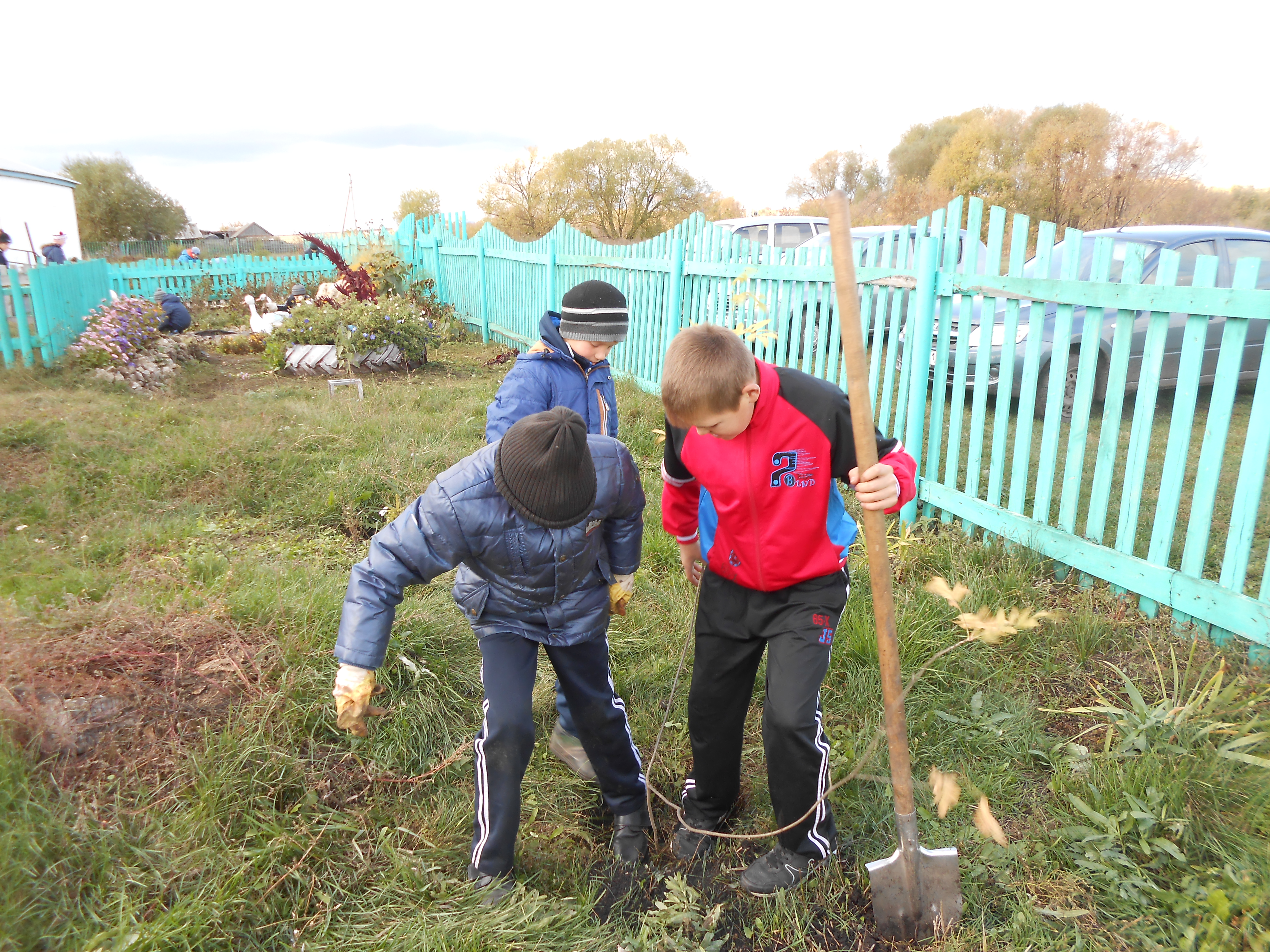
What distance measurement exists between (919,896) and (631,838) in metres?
0.82

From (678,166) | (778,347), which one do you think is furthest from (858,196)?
(778,347)

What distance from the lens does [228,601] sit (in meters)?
2.86

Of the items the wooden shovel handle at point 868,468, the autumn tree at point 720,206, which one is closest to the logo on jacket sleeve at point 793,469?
the wooden shovel handle at point 868,468

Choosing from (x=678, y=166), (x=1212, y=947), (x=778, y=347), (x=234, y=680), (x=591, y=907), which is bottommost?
(x=591, y=907)

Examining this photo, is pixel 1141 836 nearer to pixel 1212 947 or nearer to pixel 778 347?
pixel 1212 947

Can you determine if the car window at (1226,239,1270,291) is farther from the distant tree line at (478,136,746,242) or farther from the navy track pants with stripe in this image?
the distant tree line at (478,136,746,242)

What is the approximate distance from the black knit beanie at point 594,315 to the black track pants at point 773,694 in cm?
107

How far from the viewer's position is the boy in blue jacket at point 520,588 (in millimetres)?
1863

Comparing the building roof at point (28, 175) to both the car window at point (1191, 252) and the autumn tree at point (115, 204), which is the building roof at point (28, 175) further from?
the car window at point (1191, 252)

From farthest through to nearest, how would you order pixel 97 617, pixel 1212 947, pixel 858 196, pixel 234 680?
pixel 858 196 → pixel 97 617 → pixel 234 680 → pixel 1212 947

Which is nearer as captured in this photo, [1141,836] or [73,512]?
[1141,836]

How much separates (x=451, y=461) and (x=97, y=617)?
258cm

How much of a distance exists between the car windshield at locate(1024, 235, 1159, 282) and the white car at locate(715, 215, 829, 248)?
3.24m

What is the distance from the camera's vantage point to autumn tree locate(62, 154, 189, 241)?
142ft
